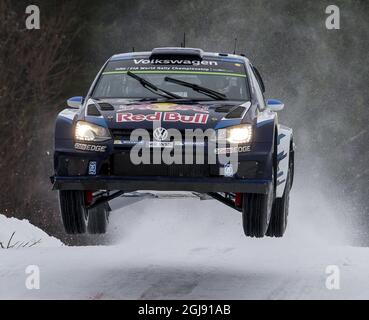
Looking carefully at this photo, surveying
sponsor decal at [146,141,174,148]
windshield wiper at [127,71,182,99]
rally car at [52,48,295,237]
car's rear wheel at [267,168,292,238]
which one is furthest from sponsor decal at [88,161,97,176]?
car's rear wheel at [267,168,292,238]

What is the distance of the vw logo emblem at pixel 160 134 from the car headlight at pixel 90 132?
0.41 meters

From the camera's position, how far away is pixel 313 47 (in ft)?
136

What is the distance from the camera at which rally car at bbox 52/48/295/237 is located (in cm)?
819

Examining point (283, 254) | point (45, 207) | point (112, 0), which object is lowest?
point (45, 207)

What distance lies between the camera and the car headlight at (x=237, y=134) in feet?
27.1

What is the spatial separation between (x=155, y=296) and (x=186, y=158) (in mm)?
1292

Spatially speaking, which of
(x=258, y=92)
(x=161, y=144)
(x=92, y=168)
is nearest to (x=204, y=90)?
(x=258, y=92)

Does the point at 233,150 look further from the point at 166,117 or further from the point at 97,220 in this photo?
the point at 97,220

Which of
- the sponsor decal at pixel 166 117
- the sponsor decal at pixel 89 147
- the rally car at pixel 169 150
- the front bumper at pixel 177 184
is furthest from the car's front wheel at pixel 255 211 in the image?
the sponsor decal at pixel 89 147

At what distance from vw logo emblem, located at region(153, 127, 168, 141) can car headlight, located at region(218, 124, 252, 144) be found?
45cm

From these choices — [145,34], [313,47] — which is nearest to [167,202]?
[145,34]

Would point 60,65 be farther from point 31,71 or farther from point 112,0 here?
point 112,0

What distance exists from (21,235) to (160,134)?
9424mm

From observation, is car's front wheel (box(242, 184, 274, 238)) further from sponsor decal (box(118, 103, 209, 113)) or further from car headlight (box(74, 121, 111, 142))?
car headlight (box(74, 121, 111, 142))
